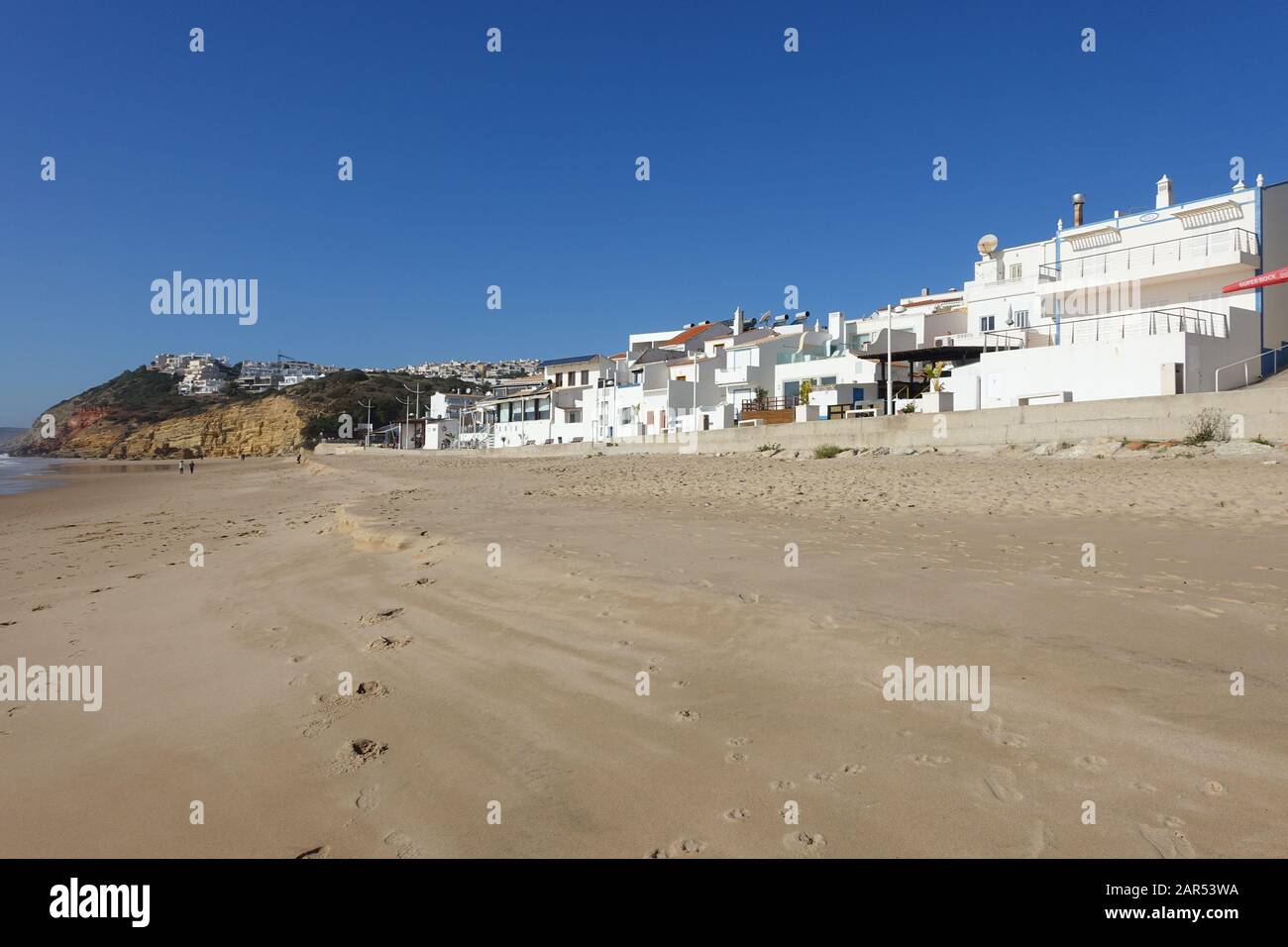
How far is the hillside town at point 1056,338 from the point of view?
83.9 ft

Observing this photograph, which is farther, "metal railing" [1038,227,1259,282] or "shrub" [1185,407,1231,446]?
"metal railing" [1038,227,1259,282]

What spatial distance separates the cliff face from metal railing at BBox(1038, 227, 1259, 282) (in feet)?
323

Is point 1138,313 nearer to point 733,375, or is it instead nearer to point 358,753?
point 733,375

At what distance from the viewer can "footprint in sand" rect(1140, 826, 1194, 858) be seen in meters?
2.53

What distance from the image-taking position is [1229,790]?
2.84 meters

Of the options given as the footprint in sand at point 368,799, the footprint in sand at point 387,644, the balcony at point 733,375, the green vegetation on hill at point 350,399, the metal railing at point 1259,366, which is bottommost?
the footprint in sand at point 368,799

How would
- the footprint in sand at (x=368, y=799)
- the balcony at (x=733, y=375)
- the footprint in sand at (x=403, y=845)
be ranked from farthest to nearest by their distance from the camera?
the balcony at (x=733, y=375), the footprint in sand at (x=368, y=799), the footprint in sand at (x=403, y=845)

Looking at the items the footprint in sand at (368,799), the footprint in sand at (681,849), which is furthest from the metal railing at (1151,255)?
the footprint in sand at (368,799)

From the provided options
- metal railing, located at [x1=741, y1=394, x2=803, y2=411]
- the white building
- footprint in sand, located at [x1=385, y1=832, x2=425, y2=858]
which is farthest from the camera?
metal railing, located at [x1=741, y1=394, x2=803, y2=411]

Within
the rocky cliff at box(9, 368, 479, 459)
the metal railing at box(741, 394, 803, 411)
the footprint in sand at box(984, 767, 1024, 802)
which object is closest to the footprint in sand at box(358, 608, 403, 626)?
→ the footprint in sand at box(984, 767, 1024, 802)

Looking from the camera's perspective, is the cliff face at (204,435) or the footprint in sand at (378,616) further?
the cliff face at (204,435)

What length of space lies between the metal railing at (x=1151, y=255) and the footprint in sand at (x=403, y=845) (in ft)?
117

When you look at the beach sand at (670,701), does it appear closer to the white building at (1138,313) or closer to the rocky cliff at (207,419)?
the white building at (1138,313)

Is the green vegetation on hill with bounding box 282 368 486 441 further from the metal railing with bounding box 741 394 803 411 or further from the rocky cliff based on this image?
the metal railing with bounding box 741 394 803 411
